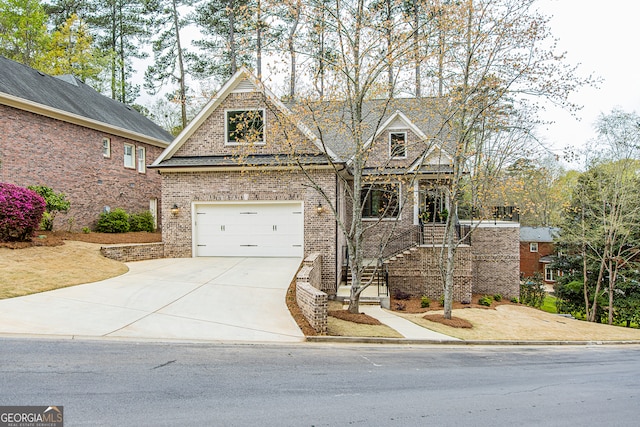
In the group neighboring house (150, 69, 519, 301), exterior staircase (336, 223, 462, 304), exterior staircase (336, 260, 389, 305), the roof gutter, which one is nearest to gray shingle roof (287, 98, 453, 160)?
neighboring house (150, 69, 519, 301)

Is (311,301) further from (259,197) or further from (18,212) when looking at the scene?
(18,212)

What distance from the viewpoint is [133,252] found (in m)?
14.3

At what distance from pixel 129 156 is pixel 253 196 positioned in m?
10.7

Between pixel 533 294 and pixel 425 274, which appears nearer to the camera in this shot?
pixel 425 274

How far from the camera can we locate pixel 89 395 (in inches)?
187

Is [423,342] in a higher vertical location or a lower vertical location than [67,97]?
lower

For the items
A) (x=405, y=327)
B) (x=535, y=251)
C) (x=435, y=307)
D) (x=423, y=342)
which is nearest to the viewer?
(x=423, y=342)

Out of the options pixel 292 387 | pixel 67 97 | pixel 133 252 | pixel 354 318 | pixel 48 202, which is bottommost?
pixel 354 318

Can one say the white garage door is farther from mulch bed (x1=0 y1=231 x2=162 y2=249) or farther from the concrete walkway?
the concrete walkway

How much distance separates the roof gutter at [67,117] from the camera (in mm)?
14807

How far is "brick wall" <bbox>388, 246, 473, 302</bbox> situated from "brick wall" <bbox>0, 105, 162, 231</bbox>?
13.5 m

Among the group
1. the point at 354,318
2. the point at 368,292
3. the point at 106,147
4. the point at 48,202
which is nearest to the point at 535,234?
the point at 368,292

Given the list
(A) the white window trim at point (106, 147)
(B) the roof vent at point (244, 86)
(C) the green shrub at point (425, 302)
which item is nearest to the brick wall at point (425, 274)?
(C) the green shrub at point (425, 302)

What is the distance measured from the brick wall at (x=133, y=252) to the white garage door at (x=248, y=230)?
4.49 ft
